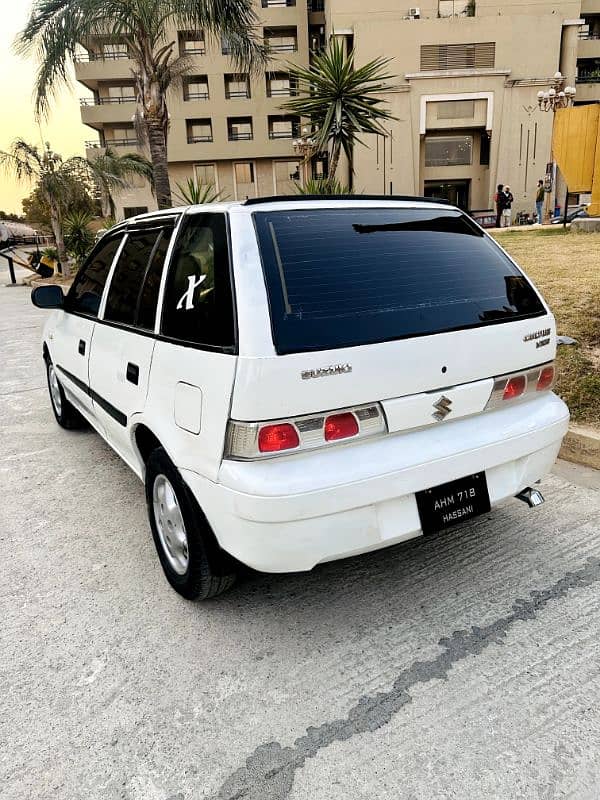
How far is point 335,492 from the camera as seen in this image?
208 centimetres

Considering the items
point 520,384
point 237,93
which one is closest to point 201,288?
point 520,384

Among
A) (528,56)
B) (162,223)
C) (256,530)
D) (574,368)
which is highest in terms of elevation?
(528,56)

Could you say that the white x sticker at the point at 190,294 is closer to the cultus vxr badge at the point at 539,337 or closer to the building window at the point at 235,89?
the cultus vxr badge at the point at 539,337

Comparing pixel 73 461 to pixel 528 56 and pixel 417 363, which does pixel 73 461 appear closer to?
pixel 417 363

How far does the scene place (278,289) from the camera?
2.17 metres

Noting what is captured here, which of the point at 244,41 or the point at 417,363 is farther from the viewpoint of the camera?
the point at 244,41

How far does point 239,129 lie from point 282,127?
10.1 ft

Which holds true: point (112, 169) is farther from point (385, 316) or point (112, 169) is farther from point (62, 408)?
point (385, 316)

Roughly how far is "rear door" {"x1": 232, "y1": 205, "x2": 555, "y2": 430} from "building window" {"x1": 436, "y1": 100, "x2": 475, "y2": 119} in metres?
38.5

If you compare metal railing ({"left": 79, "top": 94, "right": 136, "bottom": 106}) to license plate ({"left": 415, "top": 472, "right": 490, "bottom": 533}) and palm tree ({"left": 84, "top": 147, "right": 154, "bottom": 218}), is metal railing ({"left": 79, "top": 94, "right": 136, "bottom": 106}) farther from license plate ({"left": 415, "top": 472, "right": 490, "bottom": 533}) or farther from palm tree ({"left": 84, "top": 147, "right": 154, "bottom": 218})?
license plate ({"left": 415, "top": 472, "right": 490, "bottom": 533})

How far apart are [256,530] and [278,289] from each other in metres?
0.89

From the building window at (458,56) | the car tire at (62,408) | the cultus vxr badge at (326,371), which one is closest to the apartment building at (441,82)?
the building window at (458,56)

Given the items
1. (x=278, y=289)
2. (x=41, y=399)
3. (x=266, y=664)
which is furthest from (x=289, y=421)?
(x=41, y=399)

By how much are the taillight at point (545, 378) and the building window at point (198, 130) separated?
43.3 m
